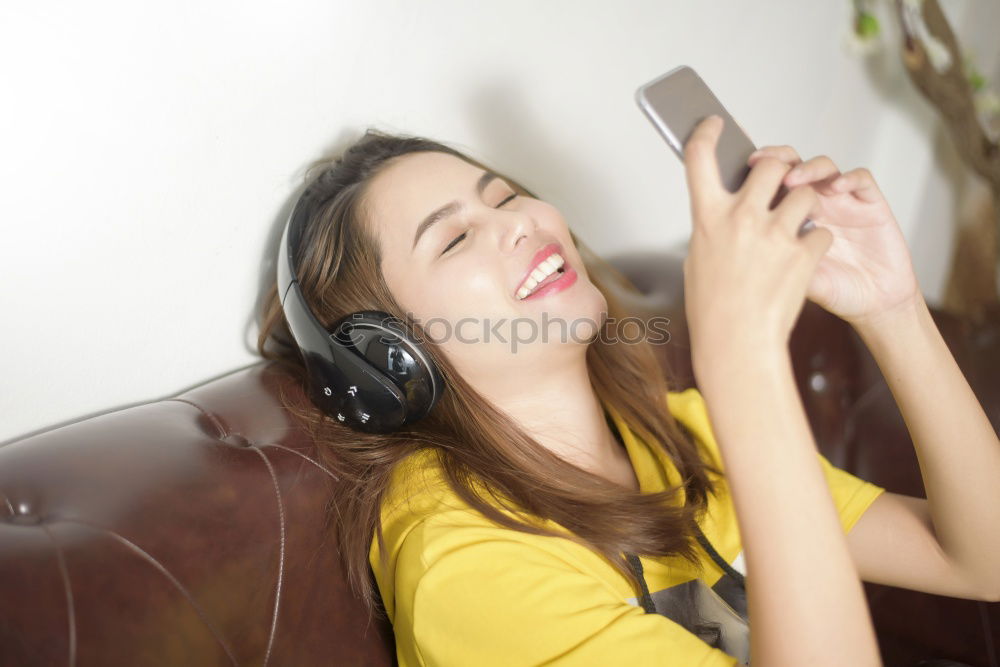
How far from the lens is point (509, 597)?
0.85 meters

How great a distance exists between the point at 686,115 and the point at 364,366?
495mm

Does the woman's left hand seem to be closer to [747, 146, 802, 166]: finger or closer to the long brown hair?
[747, 146, 802, 166]: finger

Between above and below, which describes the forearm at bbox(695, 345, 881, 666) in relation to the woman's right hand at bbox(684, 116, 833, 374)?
below

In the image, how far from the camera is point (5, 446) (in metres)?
0.91

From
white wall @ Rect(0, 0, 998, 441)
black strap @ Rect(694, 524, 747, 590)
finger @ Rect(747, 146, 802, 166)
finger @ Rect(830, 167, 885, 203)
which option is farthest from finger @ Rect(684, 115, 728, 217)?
white wall @ Rect(0, 0, 998, 441)

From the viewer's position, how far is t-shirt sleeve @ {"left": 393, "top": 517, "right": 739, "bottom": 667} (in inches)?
32.3

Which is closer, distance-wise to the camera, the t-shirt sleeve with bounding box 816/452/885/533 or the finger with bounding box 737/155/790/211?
the finger with bounding box 737/155/790/211

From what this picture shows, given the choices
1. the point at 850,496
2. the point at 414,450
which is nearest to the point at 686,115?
the point at 414,450

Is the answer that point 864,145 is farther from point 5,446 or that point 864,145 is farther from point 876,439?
point 5,446

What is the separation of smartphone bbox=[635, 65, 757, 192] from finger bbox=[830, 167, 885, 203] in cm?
17

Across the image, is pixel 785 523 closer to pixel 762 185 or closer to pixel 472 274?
pixel 762 185

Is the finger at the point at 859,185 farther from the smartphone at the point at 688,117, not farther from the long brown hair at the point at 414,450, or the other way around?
the long brown hair at the point at 414,450

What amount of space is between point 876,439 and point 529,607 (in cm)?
99

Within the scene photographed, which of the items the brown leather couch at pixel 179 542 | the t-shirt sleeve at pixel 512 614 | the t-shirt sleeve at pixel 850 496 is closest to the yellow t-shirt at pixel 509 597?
the t-shirt sleeve at pixel 512 614
